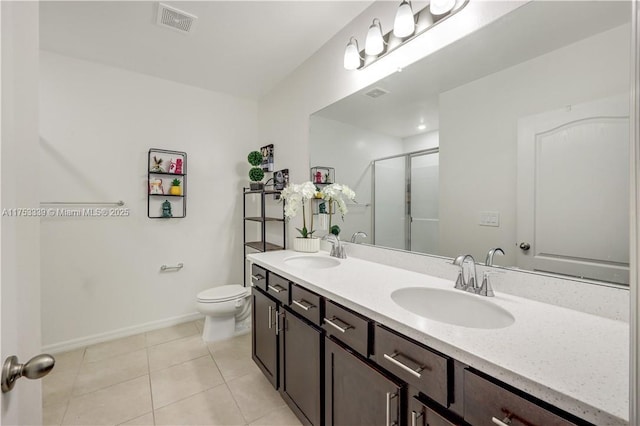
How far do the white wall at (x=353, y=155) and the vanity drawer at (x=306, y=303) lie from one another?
0.70 metres

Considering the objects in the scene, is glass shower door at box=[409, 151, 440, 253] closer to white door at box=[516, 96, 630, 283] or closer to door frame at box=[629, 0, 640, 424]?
white door at box=[516, 96, 630, 283]

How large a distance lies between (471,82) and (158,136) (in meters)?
2.69

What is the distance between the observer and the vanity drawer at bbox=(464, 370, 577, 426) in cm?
58

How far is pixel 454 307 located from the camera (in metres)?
1.15

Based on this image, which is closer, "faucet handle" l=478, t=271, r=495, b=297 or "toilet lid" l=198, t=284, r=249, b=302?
"faucet handle" l=478, t=271, r=495, b=297

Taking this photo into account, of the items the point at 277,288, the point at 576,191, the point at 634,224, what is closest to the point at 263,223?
the point at 277,288

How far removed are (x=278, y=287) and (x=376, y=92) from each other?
Result: 1369 mm

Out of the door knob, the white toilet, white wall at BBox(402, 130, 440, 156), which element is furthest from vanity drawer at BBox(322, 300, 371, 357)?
the white toilet

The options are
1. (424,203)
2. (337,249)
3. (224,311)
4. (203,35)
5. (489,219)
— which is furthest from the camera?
(224,311)

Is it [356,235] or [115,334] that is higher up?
[356,235]

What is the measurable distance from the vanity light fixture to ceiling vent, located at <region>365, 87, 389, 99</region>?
164 mm

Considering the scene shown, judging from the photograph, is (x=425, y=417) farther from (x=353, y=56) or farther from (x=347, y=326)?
(x=353, y=56)

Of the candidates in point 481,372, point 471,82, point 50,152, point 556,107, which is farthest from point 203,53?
point 481,372

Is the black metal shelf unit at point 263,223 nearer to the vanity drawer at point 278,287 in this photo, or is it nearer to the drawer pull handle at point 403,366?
the vanity drawer at point 278,287
